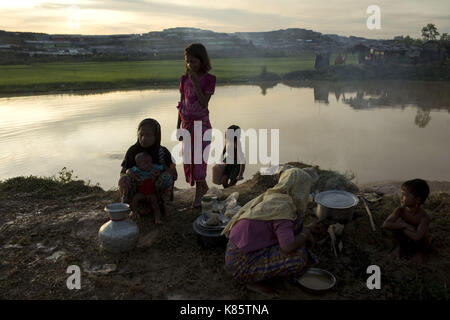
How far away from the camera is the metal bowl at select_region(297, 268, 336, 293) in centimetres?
247

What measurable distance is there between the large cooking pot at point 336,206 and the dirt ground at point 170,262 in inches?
6.4

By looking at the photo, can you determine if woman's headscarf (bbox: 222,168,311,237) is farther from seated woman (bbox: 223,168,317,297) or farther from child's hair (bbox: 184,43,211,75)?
child's hair (bbox: 184,43,211,75)

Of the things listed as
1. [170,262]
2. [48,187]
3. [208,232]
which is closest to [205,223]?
[208,232]

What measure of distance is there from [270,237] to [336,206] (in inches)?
45.5

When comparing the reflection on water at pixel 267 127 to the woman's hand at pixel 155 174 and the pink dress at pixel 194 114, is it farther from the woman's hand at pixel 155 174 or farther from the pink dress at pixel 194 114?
the woman's hand at pixel 155 174

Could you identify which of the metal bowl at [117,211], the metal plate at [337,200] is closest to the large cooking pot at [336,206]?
the metal plate at [337,200]

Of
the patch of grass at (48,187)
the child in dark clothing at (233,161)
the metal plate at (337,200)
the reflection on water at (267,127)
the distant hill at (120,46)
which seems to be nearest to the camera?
the metal plate at (337,200)

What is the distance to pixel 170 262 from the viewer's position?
9.49 feet

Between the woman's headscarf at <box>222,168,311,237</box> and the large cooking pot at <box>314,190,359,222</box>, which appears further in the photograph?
the large cooking pot at <box>314,190,359,222</box>

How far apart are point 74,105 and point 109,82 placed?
6568 millimetres

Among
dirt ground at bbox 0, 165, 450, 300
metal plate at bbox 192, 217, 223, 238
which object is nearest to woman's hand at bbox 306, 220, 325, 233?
dirt ground at bbox 0, 165, 450, 300

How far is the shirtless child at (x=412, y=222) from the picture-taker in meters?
2.76

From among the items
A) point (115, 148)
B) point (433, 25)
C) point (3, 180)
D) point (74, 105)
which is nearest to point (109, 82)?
point (74, 105)
